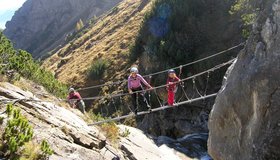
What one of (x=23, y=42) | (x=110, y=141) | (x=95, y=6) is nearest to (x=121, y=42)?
(x=110, y=141)

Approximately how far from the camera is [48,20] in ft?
502

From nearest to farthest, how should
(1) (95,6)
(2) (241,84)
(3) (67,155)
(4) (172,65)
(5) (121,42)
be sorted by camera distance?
1. (2) (241,84)
2. (3) (67,155)
3. (4) (172,65)
4. (5) (121,42)
5. (1) (95,6)

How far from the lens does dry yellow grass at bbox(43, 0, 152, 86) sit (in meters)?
51.1

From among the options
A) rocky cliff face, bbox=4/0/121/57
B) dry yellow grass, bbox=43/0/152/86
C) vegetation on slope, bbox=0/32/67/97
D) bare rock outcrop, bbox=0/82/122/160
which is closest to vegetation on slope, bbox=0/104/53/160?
bare rock outcrop, bbox=0/82/122/160

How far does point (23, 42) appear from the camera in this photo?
159 m

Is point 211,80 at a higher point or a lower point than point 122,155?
lower

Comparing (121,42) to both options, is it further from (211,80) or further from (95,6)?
(95,6)

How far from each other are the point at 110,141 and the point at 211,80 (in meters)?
15.7

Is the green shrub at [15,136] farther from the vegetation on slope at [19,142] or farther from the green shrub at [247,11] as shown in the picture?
the green shrub at [247,11]

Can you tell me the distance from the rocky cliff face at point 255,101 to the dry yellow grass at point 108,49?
33.0 m

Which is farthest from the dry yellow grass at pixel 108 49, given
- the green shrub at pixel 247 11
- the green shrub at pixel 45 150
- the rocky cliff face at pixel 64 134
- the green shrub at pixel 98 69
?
the green shrub at pixel 45 150

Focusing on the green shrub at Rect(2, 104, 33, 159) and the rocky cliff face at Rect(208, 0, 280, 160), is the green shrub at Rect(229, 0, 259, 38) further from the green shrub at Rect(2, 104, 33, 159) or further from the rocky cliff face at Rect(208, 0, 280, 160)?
the green shrub at Rect(2, 104, 33, 159)

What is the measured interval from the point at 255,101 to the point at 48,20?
147922 millimetres

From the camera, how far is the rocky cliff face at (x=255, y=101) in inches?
410
